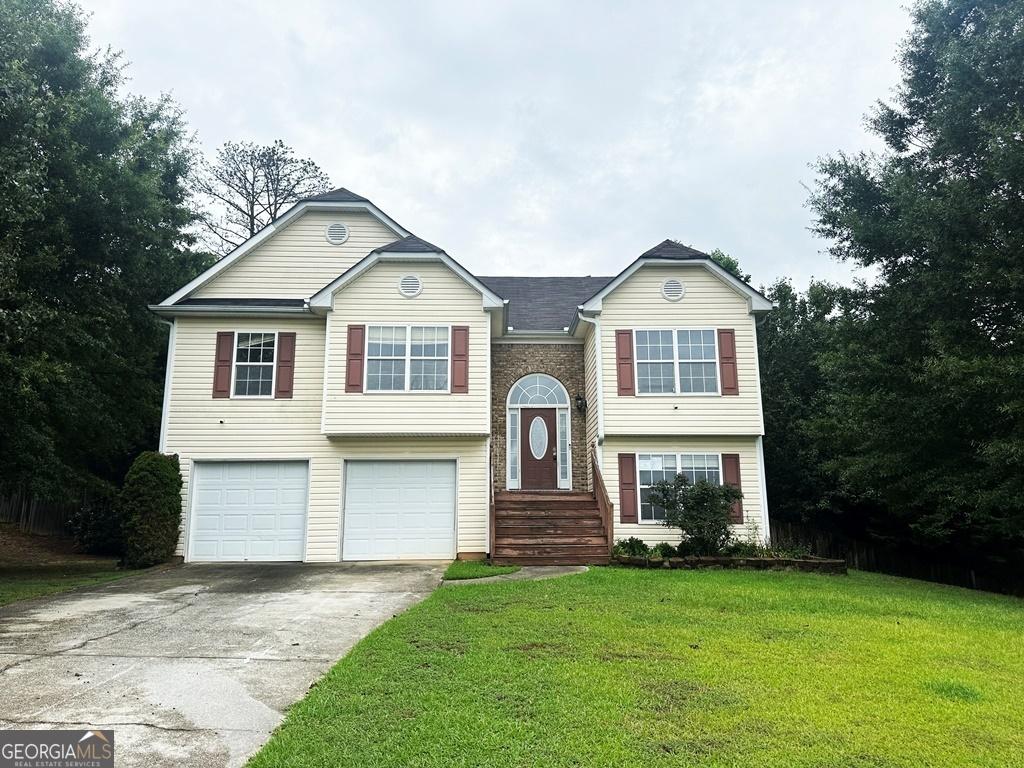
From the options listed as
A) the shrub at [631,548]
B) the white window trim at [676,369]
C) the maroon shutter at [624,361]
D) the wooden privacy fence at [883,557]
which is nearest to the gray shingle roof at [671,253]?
the white window trim at [676,369]

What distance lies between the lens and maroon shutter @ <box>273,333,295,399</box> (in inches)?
556

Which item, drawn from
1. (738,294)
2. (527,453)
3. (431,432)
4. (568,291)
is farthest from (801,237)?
(431,432)

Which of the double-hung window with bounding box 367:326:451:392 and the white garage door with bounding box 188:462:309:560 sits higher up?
the double-hung window with bounding box 367:326:451:392

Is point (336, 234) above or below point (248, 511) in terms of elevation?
above

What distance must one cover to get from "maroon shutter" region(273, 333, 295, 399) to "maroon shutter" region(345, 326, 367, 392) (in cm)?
A: 148

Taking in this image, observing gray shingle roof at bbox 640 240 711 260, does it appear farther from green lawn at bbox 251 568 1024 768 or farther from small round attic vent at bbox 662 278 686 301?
green lawn at bbox 251 568 1024 768

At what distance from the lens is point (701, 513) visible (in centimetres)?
1216

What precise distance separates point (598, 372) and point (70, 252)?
10.7 m

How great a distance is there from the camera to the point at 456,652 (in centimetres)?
553

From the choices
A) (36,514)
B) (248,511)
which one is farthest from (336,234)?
(36,514)

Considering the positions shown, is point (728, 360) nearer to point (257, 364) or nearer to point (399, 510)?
point (399, 510)

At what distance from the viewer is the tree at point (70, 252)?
1043 centimetres

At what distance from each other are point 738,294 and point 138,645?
12845 mm

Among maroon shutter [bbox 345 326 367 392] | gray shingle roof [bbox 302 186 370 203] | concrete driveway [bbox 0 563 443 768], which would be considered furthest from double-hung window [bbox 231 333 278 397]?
concrete driveway [bbox 0 563 443 768]
